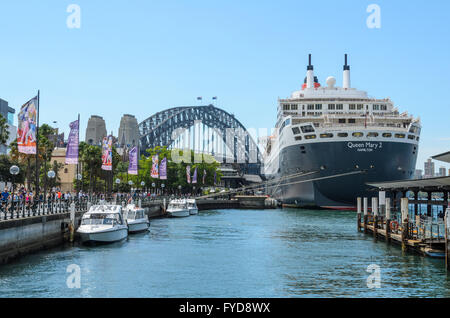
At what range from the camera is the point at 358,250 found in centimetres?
3988

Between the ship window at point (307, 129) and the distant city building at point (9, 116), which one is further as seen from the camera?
the distant city building at point (9, 116)

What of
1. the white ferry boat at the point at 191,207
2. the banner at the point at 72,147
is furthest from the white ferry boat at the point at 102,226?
the white ferry boat at the point at 191,207

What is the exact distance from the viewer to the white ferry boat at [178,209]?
8250cm

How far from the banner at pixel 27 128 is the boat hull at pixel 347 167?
51.2 meters

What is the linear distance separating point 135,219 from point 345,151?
121 feet

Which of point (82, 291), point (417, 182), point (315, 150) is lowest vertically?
point (82, 291)

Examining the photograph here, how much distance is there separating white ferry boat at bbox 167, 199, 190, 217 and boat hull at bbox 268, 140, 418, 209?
61.7 ft

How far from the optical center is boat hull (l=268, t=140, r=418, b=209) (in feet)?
254
